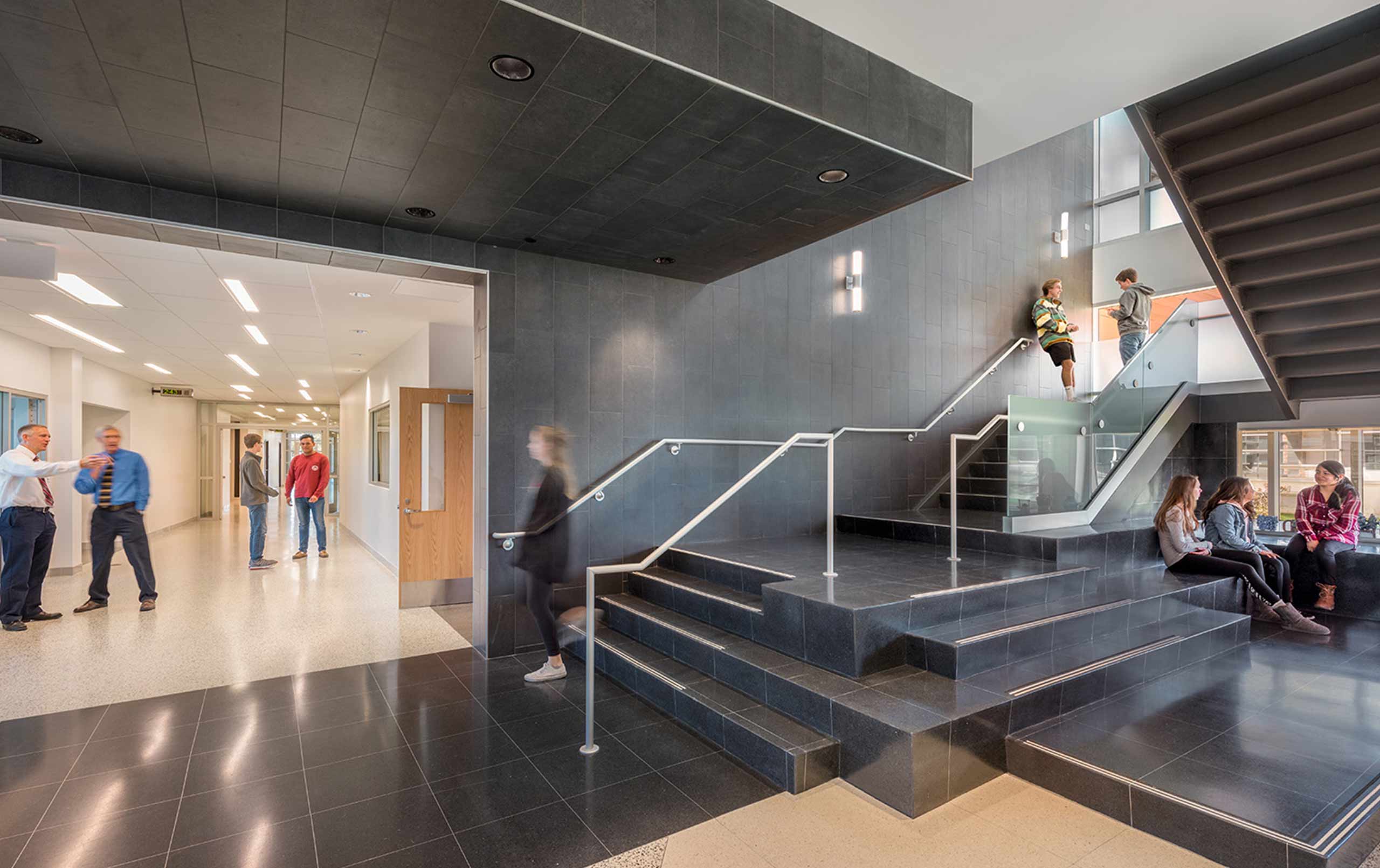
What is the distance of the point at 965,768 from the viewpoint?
2855mm

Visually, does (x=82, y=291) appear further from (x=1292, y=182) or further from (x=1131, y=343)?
(x=1131, y=343)

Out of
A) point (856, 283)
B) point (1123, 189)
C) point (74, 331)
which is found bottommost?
point (74, 331)

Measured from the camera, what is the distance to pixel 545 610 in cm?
432

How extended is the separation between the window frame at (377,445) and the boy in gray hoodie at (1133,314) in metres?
8.46

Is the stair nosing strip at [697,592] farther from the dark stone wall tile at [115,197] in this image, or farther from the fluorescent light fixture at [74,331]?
the fluorescent light fixture at [74,331]

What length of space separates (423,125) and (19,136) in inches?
76.6

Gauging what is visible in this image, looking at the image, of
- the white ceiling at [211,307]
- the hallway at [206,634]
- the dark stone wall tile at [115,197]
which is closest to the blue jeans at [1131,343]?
the white ceiling at [211,307]

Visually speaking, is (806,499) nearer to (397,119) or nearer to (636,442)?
(636,442)

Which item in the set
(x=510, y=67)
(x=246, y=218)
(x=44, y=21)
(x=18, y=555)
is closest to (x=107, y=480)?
(x=18, y=555)

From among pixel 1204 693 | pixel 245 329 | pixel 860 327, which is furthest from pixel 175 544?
pixel 1204 693

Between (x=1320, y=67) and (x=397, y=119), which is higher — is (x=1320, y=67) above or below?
above

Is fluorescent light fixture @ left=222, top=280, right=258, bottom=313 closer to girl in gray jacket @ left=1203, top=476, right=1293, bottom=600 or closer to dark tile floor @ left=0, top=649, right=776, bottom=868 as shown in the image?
dark tile floor @ left=0, top=649, right=776, bottom=868

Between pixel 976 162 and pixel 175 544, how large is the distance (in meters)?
12.7

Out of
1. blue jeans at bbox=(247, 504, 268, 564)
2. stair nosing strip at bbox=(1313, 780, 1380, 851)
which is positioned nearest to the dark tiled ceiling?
stair nosing strip at bbox=(1313, 780, 1380, 851)
